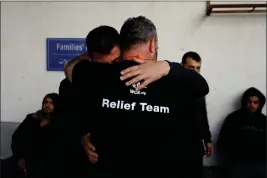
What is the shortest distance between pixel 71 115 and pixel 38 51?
193cm

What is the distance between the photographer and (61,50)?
11.3ft

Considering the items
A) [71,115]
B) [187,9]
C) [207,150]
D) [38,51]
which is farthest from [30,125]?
[187,9]

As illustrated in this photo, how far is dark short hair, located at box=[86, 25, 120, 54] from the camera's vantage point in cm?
138

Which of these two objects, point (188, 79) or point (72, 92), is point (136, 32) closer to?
point (188, 79)

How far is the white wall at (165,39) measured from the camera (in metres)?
3.21

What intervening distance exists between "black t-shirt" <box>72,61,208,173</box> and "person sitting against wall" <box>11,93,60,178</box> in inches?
65.8

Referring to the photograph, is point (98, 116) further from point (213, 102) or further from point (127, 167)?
point (213, 102)

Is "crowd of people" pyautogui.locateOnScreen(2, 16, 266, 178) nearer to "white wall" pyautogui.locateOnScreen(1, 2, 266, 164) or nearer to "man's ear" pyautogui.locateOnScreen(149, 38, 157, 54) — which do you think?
"man's ear" pyautogui.locateOnScreen(149, 38, 157, 54)

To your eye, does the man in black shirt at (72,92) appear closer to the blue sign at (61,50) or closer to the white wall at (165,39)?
the blue sign at (61,50)

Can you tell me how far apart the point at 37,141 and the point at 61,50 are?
1038 mm

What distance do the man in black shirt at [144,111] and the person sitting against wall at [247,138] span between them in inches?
78.4

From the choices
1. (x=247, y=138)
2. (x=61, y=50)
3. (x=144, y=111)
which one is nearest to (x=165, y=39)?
(x=61, y=50)

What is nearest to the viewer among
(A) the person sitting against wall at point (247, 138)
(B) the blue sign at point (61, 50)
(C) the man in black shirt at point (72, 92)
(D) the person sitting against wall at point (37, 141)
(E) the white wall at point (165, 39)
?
(C) the man in black shirt at point (72, 92)

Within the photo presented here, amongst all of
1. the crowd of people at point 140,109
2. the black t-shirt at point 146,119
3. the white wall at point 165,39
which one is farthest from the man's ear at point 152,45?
the white wall at point 165,39
